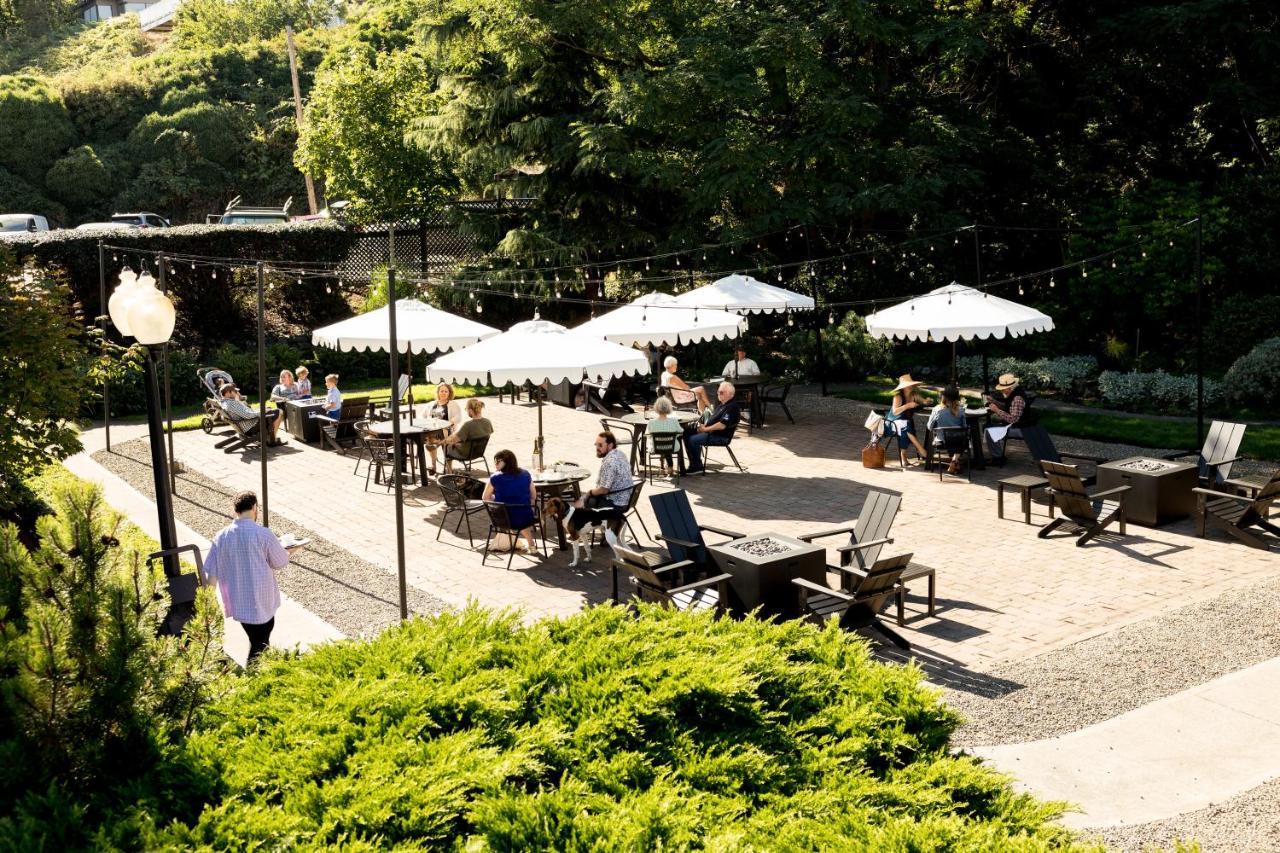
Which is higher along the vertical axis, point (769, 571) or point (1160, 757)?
point (769, 571)

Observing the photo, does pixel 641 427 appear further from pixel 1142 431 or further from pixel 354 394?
pixel 354 394

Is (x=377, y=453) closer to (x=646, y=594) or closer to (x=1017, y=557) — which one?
(x=646, y=594)

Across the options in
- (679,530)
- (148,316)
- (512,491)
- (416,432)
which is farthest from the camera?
(416,432)

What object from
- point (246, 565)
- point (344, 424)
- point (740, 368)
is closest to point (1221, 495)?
point (740, 368)

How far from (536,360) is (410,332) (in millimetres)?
3865

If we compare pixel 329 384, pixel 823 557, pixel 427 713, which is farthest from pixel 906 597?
pixel 329 384

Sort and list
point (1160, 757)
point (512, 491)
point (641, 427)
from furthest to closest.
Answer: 1. point (641, 427)
2. point (512, 491)
3. point (1160, 757)

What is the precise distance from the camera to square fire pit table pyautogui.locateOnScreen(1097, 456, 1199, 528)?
1219cm

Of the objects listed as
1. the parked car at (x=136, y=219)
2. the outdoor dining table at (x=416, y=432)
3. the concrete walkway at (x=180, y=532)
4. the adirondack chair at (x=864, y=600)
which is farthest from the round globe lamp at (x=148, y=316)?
the parked car at (x=136, y=219)

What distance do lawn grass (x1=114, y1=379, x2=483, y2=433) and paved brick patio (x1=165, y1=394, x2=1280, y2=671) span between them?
288 centimetres

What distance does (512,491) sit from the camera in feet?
37.0

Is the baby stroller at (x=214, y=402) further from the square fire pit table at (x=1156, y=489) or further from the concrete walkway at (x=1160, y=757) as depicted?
the concrete walkway at (x=1160, y=757)

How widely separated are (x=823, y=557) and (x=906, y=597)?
1.28m

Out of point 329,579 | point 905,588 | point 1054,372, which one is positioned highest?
point 1054,372
